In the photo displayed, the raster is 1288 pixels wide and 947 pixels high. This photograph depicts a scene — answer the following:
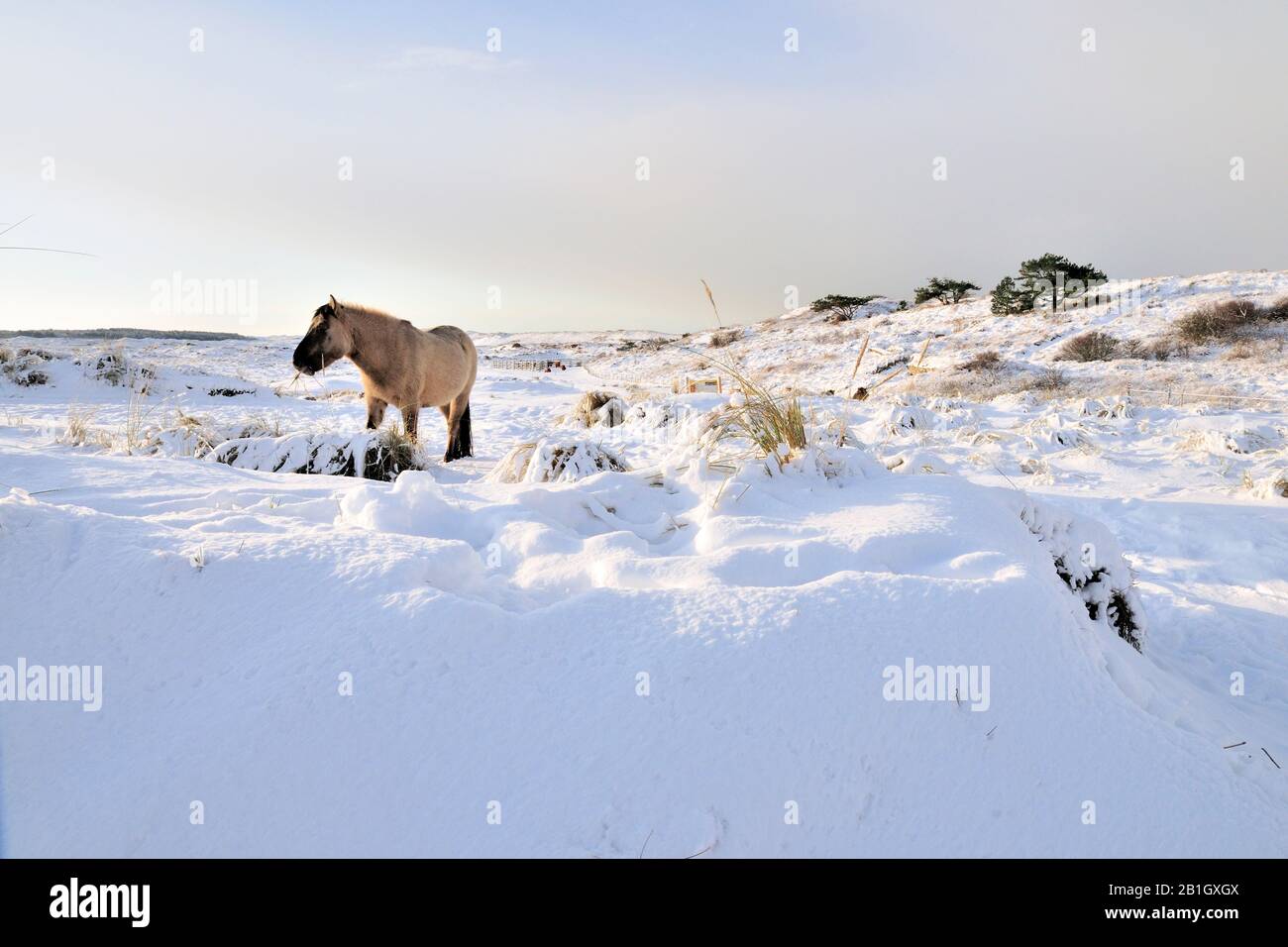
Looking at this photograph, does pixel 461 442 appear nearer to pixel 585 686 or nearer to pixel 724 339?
pixel 585 686

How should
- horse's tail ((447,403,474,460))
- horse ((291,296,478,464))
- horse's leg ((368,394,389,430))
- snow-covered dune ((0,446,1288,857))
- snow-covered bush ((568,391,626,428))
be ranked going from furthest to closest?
snow-covered bush ((568,391,626,428)) < horse's tail ((447,403,474,460)) < horse's leg ((368,394,389,430)) < horse ((291,296,478,464)) < snow-covered dune ((0,446,1288,857))

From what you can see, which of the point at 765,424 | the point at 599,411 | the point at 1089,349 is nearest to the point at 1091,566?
the point at 765,424

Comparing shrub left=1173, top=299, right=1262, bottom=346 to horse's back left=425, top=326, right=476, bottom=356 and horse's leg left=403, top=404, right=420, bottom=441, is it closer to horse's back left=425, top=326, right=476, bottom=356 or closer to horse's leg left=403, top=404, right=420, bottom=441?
horse's back left=425, top=326, right=476, bottom=356

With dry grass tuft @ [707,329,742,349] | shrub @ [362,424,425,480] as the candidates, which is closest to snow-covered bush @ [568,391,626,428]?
shrub @ [362,424,425,480]

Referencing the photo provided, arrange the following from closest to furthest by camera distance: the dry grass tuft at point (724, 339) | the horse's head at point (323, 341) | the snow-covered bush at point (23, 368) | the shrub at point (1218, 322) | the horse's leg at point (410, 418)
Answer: the horse's head at point (323, 341)
the horse's leg at point (410, 418)
the snow-covered bush at point (23, 368)
the shrub at point (1218, 322)
the dry grass tuft at point (724, 339)

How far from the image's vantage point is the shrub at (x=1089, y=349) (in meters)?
18.7

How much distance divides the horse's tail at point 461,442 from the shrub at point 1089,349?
56.4ft

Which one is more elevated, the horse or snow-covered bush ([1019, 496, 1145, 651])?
the horse

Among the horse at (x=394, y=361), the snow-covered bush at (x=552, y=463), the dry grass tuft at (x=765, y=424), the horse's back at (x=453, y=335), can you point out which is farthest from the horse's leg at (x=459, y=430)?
the dry grass tuft at (x=765, y=424)

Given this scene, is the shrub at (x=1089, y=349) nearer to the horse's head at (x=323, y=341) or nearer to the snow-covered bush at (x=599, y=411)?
the snow-covered bush at (x=599, y=411)

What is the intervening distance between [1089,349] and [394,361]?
62.9 ft

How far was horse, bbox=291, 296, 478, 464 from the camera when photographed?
23.2ft
